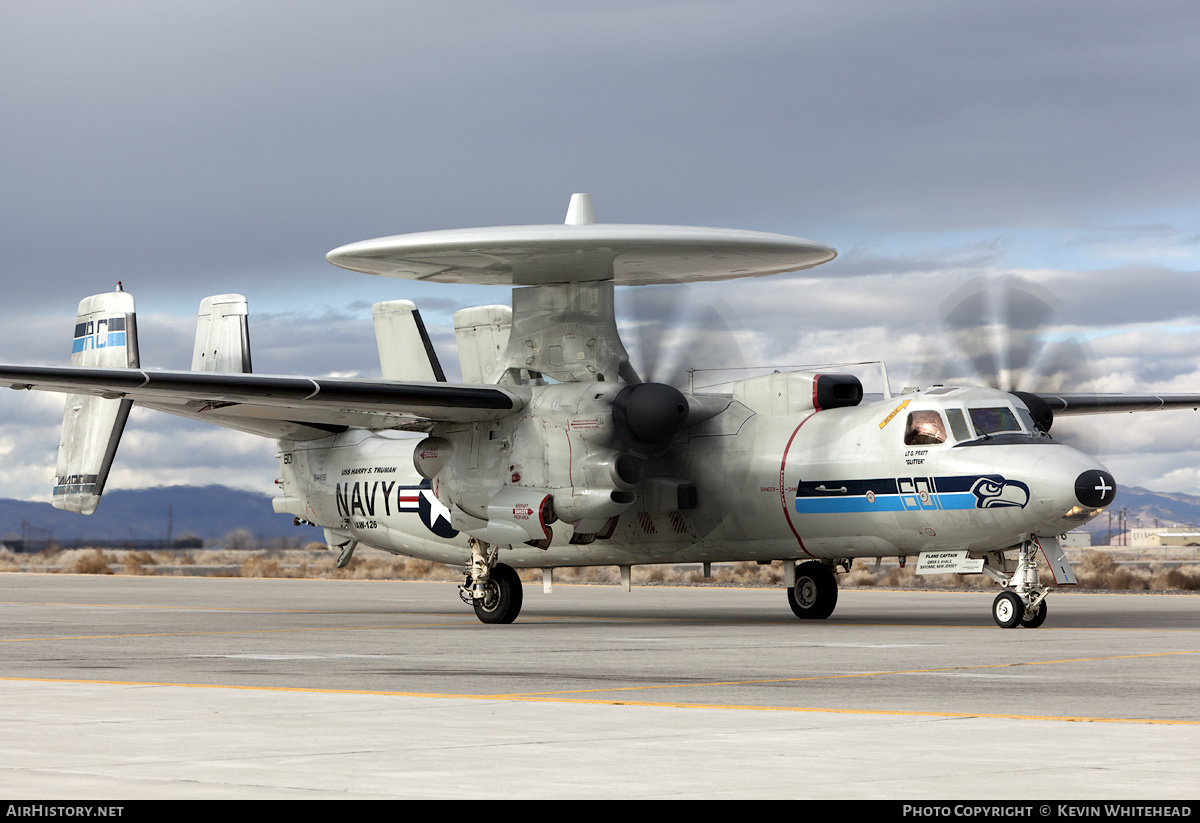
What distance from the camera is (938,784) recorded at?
7031 mm

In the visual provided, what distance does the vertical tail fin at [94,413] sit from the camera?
92.5 feet

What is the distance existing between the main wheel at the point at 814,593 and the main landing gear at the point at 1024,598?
170 inches

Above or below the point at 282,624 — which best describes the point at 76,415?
above

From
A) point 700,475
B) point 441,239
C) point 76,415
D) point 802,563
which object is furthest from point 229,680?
point 76,415

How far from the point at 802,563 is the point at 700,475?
133 inches

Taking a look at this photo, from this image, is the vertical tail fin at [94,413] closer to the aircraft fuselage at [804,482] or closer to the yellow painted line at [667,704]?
the aircraft fuselage at [804,482]

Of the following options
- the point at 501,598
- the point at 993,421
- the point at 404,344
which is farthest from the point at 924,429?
the point at 404,344

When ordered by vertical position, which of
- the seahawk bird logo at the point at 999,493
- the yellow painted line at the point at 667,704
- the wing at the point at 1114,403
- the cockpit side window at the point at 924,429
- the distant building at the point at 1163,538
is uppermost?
the wing at the point at 1114,403

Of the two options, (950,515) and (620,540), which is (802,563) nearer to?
(620,540)

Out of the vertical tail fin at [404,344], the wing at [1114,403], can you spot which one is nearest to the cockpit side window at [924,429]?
the wing at [1114,403]

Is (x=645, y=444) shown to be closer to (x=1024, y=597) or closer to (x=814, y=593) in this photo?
(x=814, y=593)

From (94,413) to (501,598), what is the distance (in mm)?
9548

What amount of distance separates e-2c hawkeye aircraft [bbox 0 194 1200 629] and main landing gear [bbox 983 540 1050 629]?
1.3 inches

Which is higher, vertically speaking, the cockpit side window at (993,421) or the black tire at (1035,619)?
the cockpit side window at (993,421)
